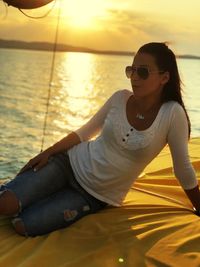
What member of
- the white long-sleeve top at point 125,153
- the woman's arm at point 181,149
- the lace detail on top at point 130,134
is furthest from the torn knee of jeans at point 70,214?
the woman's arm at point 181,149

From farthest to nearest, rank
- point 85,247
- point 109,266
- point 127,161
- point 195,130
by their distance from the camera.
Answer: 1. point 195,130
2. point 127,161
3. point 85,247
4. point 109,266

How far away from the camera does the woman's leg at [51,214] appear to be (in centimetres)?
217

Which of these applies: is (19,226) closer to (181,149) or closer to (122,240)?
(122,240)

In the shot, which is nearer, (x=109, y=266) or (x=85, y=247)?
(x=109, y=266)

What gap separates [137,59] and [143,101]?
0.19 m

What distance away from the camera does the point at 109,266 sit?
75.7 inches

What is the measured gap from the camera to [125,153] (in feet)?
7.34

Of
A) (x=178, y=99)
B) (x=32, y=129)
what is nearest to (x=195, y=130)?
(x=32, y=129)

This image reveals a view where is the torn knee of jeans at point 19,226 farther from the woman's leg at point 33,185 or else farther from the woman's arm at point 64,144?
the woman's arm at point 64,144

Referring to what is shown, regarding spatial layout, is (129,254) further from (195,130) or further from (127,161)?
(195,130)

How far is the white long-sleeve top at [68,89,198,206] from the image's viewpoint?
2.21 metres

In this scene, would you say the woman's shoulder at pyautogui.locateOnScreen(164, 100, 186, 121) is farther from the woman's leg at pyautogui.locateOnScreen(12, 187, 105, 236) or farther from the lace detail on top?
the woman's leg at pyautogui.locateOnScreen(12, 187, 105, 236)

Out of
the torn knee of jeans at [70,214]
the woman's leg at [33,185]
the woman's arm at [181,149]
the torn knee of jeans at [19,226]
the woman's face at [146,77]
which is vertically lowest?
the torn knee of jeans at [19,226]

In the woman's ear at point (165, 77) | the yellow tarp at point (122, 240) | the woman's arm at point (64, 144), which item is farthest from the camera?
the woman's arm at point (64, 144)
